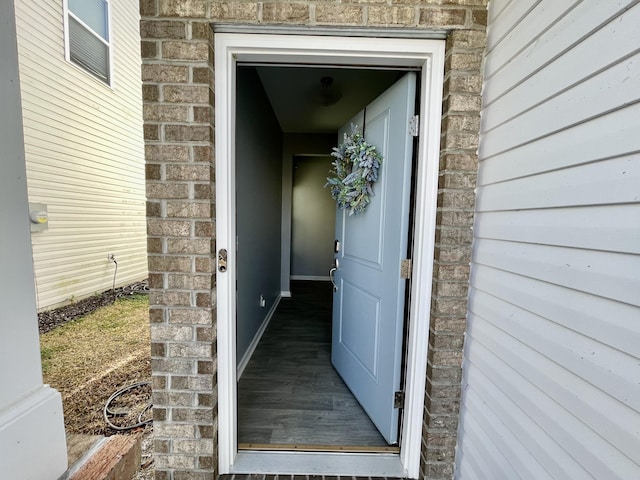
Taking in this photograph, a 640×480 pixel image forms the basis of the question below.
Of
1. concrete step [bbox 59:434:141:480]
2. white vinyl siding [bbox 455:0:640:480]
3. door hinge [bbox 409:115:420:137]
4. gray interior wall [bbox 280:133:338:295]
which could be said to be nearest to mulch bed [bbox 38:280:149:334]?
gray interior wall [bbox 280:133:338:295]

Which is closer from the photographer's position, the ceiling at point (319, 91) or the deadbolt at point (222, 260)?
the deadbolt at point (222, 260)

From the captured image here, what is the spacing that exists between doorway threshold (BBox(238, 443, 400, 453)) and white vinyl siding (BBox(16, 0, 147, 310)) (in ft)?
11.6

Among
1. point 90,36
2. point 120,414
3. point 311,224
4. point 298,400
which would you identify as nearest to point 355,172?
point 298,400

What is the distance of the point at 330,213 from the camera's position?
19.6ft

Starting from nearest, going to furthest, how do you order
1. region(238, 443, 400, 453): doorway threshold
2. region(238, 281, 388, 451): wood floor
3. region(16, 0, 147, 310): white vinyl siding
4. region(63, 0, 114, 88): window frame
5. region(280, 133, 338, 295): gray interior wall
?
1. region(238, 443, 400, 453): doorway threshold
2. region(238, 281, 388, 451): wood floor
3. region(16, 0, 147, 310): white vinyl siding
4. region(63, 0, 114, 88): window frame
5. region(280, 133, 338, 295): gray interior wall

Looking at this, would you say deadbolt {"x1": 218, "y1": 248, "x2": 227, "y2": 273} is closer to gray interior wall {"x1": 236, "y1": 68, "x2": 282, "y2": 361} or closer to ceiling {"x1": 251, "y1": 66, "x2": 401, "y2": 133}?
gray interior wall {"x1": 236, "y1": 68, "x2": 282, "y2": 361}

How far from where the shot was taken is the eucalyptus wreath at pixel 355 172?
1.71 m

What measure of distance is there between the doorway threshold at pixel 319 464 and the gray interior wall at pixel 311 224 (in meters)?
4.46

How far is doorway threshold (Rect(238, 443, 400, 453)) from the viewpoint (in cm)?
154

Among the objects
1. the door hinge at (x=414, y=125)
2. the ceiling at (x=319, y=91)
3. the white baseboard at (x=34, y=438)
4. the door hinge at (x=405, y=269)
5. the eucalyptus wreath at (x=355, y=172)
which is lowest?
the white baseboard at (x=34, y=438)

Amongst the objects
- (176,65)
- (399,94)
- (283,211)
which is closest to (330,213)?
(283,211)

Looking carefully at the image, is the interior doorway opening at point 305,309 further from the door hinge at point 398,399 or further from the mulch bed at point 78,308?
the mulch bed at point 78,308

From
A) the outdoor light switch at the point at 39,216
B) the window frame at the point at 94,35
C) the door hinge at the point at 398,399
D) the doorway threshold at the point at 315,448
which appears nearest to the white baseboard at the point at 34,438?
the doorway threshold at the point at 315,448

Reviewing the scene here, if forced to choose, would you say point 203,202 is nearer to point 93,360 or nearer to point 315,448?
point 315,448
